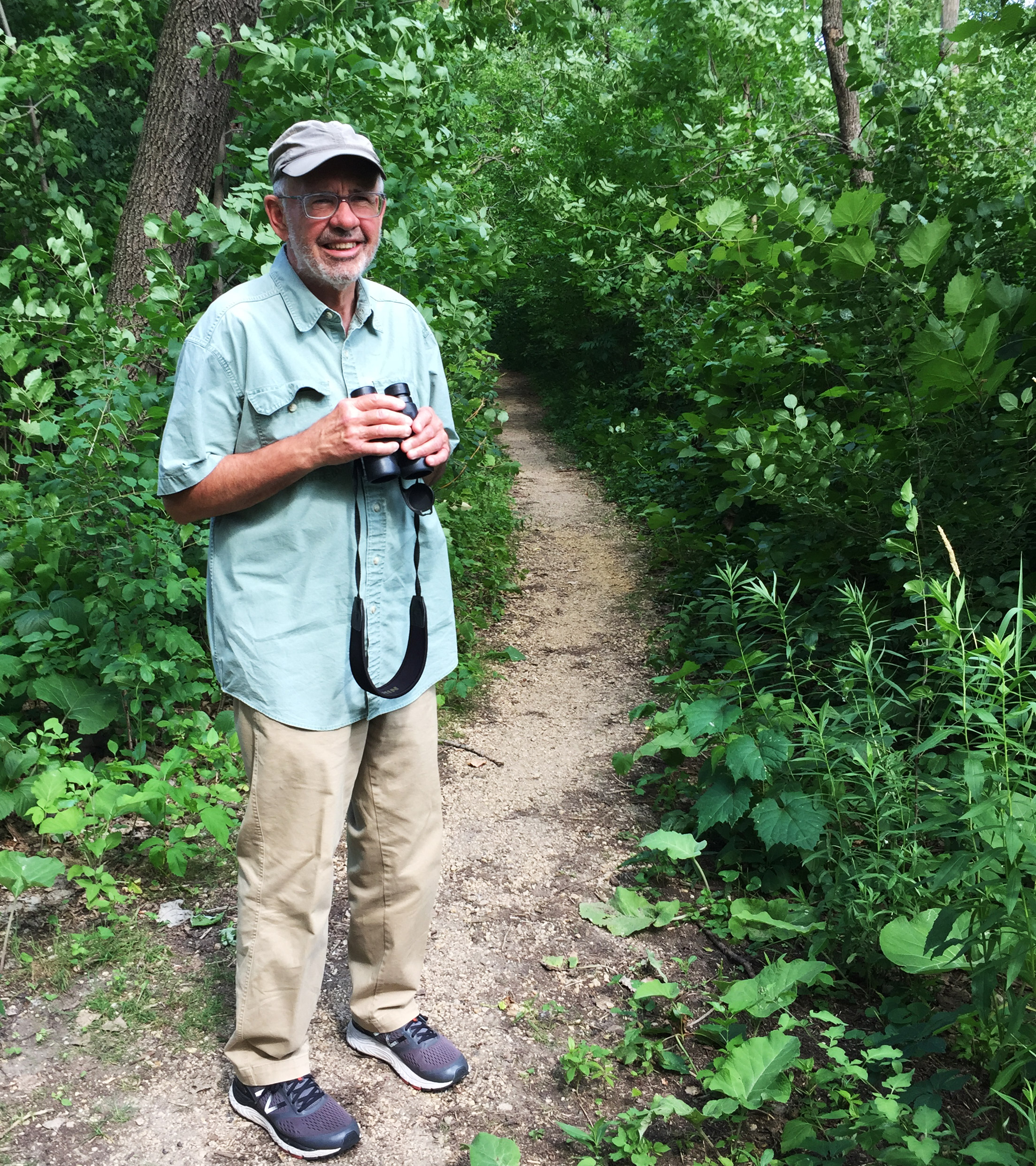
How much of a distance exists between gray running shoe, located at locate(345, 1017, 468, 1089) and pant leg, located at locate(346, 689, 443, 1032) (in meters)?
0.04

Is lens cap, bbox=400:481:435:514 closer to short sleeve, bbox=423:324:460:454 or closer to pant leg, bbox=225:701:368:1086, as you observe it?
short sleeve, bbox=423:324:460:454

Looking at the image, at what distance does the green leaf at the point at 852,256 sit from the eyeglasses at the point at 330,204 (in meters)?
1.69

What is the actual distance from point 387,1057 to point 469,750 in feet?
6.65

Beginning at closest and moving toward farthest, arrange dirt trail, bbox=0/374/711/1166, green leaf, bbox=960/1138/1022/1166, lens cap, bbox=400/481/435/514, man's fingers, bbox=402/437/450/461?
green leaf, bbox=960/1138/1022/1166 < man's fingers, bbox=402/437/450/461 < lens cap, bbox=400/481/435/514 < dirt trail, bbox=0/374/711/1166

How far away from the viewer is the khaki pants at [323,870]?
2078 mm

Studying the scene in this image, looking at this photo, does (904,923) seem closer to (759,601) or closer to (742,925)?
(742,925)

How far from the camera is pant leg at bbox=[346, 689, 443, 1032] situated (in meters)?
2.32

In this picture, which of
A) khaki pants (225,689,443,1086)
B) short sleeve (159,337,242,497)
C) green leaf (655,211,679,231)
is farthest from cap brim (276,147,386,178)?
green leaf (655,211,679,231)

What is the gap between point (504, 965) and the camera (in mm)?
2971

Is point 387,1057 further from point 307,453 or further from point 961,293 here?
point 961,293

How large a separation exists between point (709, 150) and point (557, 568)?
360 cm

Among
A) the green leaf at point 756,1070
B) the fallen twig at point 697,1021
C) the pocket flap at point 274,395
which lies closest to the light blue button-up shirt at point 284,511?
the pocket flap at point 274,395

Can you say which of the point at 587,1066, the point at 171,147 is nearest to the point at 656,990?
the point at 587,1066

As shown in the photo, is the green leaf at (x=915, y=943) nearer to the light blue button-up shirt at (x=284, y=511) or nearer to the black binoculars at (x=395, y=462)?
the light blue button-up shirt at (x=284, y=511)
